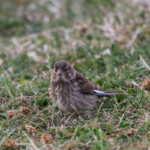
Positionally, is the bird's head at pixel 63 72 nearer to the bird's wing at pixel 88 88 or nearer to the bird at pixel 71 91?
the bird at pixel 71 91

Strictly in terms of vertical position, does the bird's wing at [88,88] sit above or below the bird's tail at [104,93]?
above

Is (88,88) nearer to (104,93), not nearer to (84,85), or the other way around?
(84,85)

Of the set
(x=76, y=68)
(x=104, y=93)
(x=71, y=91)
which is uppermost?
(x=76, y=68)

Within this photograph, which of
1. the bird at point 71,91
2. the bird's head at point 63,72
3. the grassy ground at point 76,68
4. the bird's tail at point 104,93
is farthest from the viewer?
the bird's tail at point 104,93

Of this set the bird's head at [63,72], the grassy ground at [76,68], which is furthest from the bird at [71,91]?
the grassy ground at [76,68]

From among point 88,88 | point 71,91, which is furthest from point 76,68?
point 71,91

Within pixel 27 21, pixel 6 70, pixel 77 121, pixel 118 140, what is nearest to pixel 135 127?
pixel 118 140

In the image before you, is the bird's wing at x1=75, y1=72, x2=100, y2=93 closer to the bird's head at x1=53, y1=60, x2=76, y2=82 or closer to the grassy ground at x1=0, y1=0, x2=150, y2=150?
the bird's head at x1=53, y1=60, x2=76, y2=82
